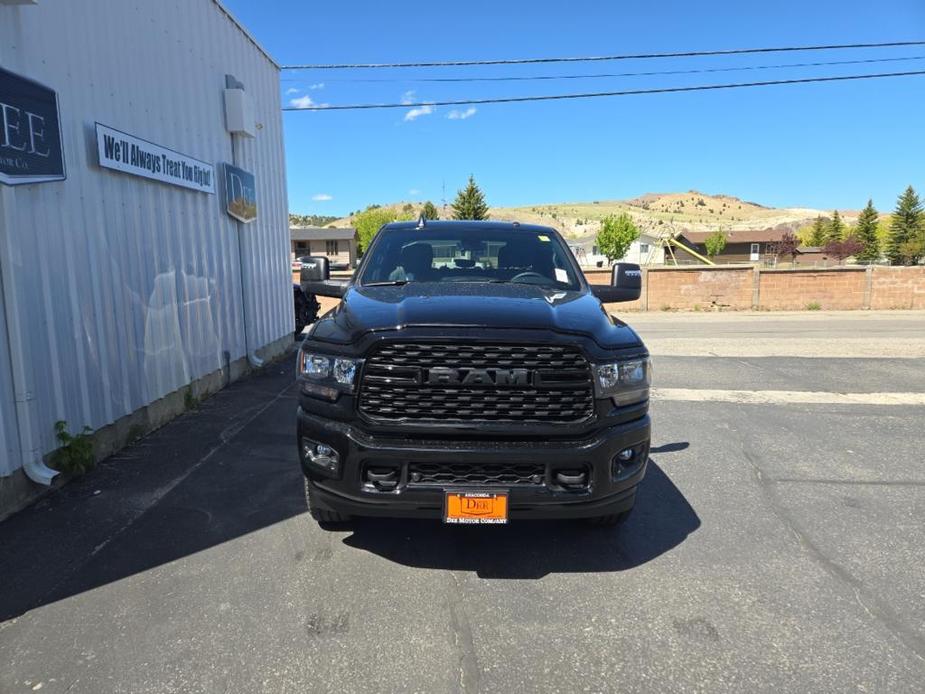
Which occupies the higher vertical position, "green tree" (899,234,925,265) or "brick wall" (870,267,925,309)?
"green tree" (899,234,925,265)

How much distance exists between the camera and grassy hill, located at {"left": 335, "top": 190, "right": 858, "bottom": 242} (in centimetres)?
14888

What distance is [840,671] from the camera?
8.55ft

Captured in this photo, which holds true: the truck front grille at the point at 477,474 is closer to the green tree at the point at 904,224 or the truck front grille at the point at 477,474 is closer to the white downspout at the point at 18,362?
the white downspout at the point at 18,362

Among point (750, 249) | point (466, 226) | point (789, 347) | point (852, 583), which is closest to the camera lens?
point (852, 583)

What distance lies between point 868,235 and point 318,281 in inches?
3741

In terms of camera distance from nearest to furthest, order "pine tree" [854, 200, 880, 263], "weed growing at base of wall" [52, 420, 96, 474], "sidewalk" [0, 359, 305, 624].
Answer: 1. "sidewalk" [0, 359, 305, 624]
2. "weed growing at base of wall" [52, 420, 96, 474]
3. "pine tree" [854, 200, 880, 263]

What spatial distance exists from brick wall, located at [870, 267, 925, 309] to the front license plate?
26007 mm

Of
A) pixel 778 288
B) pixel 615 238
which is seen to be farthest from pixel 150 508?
pixel 615 238

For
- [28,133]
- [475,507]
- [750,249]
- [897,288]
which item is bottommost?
[897,288]

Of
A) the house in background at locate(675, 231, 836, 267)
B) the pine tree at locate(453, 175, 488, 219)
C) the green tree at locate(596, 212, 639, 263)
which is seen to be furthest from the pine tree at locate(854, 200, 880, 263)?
the pine tree at locate(453, 175, 488, 219)

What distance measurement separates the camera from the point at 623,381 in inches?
127

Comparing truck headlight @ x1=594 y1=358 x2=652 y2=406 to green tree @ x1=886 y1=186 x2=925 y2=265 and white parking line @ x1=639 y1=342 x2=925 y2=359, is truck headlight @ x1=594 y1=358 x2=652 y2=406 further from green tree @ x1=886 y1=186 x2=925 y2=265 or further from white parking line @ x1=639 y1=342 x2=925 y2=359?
green tree @ x1=886 y1=186 x2=925 y2=265

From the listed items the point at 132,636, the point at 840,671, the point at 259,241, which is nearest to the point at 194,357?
the point at 259,241

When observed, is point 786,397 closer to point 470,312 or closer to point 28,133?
point 470,312
